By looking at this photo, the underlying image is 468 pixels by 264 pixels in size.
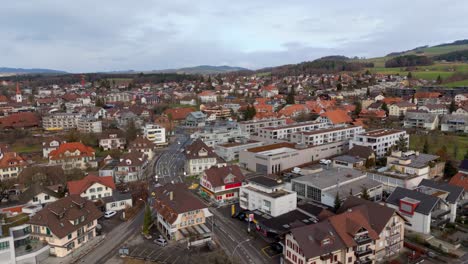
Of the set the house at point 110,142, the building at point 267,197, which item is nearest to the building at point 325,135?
the building at point 267,197

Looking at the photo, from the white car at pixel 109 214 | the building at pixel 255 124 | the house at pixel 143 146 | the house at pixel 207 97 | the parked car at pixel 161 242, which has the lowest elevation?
the parked car at pixel 161 242

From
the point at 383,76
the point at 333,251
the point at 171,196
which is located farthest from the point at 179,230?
the point at 383,76

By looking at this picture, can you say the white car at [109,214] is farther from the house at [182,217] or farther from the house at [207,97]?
the house at [207,97]

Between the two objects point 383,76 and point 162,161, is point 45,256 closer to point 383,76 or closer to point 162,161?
point 162,161

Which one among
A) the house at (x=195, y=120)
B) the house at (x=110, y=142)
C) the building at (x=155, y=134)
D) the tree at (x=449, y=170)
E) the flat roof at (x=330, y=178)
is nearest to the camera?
the flat roof at (x=330, y=178)

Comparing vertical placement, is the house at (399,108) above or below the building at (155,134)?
above

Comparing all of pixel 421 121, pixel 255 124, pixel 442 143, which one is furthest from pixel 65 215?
pixel 421 121

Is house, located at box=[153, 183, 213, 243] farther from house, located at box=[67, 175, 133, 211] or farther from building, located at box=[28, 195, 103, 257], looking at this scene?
building, located at box=[28, 195, 103, 257]
